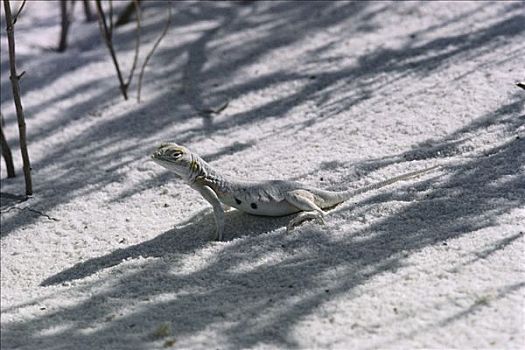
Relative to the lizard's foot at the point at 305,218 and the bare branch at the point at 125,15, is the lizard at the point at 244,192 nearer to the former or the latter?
the lizard's foot at the point at 305,218

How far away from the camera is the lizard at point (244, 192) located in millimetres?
4477

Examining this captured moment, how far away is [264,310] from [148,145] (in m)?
2.74

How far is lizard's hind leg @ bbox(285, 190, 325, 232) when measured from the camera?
4375mm

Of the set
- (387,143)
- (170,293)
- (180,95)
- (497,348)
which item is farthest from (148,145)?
(497,348)

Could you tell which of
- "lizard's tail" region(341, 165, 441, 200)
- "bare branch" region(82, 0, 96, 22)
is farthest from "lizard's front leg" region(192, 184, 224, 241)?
"bare branch" region(82, 0, 96, 22)

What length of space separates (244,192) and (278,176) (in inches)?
29.2

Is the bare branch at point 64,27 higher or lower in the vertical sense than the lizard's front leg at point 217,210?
higher

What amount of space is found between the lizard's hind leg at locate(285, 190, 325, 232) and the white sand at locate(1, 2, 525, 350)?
12 cm

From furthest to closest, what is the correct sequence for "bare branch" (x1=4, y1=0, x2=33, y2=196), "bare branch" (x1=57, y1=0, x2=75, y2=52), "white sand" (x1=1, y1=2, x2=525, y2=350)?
1. "bare branch" (x1=57, y1=0, x2=75, y2=52)
2. "bare branch" (x1=4, y1=0, x2=33, y2=196)
3. "white sand" (x1=1, y1=2, x2=525, y2=350)

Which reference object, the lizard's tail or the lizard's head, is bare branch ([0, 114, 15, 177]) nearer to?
the lizard's head

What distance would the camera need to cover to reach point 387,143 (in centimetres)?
545

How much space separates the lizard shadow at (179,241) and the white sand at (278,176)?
0.02m

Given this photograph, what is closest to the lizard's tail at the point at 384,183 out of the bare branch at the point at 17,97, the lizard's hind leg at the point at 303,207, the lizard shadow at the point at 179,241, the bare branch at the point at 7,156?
the lizard's hind leg at the point at 303,207

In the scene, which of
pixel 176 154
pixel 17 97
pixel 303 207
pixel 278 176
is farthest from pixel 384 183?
pixel 17 97
